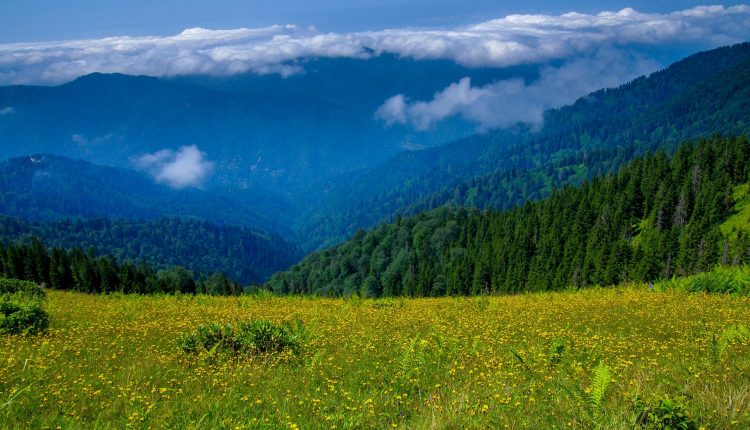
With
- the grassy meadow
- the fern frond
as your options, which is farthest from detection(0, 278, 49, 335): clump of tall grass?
the fern frond

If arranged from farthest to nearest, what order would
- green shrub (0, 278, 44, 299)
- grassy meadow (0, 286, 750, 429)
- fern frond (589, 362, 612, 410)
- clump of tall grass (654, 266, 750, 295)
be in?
green shrub (0, 278, 44, 299) < clump of tall grass (654, 266, 750, 295) < grassy meadow (0, 286, 750, 429) < fern frond (589, 362, 612, 410)

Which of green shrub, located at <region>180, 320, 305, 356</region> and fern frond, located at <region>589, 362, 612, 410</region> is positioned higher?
fern frond, located at <region>589, 362, 612, 410</region>

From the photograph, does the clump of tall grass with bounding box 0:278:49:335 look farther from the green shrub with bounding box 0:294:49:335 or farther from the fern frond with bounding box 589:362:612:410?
the fern frond with bounding box 589:362:612:410

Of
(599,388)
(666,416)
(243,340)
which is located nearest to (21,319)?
(243,340)

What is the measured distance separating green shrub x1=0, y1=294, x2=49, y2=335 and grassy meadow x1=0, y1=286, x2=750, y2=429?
535mm

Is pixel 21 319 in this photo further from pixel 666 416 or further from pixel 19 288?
pixel 666 416

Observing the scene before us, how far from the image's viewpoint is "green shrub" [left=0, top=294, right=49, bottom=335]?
1391 cm

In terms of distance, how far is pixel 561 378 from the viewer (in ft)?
30.3

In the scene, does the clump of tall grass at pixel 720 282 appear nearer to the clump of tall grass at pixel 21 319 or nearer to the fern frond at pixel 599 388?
the fern frond at pixel 599 388

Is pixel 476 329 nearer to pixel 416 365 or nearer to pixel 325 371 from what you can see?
pixel 416 365

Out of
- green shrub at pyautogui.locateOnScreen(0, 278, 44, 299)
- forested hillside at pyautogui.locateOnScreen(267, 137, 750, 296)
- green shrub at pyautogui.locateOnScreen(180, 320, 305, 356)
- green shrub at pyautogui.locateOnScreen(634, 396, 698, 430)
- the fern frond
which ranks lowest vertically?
forested hillside at pyautogui.locateOnScreen(267, 137, 750, 296)

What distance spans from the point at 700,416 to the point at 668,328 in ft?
28.0

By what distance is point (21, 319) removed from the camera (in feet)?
47.0

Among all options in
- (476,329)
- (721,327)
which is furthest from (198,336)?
(721,327)
